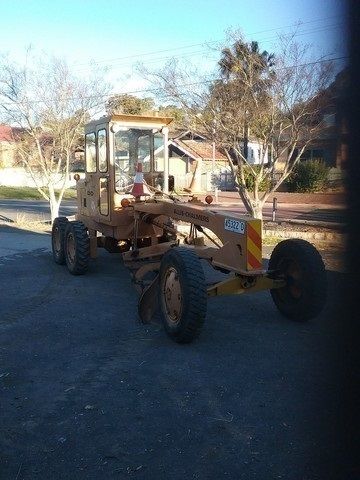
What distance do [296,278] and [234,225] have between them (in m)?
1.02

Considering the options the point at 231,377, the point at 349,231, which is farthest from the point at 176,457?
the point at 349,231

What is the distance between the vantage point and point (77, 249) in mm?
8961

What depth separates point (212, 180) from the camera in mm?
37344

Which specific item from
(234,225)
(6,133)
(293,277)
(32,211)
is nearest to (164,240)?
(234,225)

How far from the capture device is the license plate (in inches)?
229

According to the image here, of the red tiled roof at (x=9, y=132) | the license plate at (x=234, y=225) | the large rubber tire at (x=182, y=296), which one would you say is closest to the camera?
the large rubber tire at (x=182, y=296)

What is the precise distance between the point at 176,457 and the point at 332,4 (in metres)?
2.86

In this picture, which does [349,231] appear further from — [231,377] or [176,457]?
[231,377]

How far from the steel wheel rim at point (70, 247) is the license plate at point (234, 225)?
4.01 m

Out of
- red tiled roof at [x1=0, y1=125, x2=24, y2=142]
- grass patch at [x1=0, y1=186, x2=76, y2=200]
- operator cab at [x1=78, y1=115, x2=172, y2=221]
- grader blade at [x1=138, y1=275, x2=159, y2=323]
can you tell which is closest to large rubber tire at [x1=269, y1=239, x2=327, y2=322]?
grader blade at [x1=138, y1=275, x2=159, y2=323]

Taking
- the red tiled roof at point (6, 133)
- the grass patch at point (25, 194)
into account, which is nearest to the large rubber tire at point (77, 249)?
the red tiled roof at point (6, 133)

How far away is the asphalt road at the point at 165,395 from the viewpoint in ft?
10.4

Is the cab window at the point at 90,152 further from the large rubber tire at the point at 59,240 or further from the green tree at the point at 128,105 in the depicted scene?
the green tree at the point at 128,105

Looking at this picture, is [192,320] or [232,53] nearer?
[192,320]
